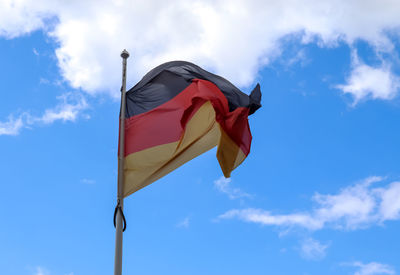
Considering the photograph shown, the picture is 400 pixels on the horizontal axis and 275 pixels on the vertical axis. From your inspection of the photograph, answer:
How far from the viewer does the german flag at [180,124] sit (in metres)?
12.3

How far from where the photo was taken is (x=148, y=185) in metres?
12.3

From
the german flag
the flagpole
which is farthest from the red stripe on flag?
→ the flagpole

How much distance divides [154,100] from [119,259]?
429 cm

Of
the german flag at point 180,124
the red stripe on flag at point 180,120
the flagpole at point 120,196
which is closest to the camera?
the flagpole at point 120,196

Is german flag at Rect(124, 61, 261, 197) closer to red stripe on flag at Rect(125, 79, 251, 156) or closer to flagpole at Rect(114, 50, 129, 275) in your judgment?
red stripe on flag at Rect(125, 79, 251, 156)

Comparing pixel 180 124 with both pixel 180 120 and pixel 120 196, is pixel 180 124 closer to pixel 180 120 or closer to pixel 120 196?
pixel 180 120

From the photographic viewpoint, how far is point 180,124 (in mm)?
12812

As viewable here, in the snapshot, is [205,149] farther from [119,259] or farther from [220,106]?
[119,259]

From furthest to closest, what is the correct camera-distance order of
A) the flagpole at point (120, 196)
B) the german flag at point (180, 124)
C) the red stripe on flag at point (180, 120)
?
the red stripe on flag at point (180, 120) → the german flag at point (180, 124) → the flagpole at point (120, 196)

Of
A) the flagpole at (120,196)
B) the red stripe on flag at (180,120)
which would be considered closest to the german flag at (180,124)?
the red stripe on flag at (180,120)

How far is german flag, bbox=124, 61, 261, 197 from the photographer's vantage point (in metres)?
12.3

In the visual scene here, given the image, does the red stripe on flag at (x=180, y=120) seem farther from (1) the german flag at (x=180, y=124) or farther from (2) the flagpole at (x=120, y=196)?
(2) the flagpole at (x=120, y=196)

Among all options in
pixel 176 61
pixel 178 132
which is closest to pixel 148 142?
pixel 178 132

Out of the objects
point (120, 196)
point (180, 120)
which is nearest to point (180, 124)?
point (180, 120)
